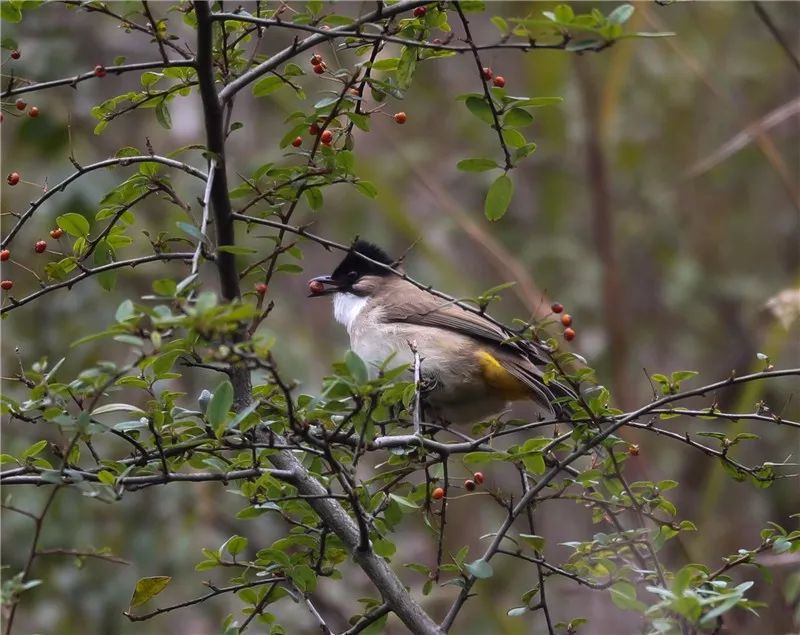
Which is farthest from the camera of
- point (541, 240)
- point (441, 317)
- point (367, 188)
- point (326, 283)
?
point (541, 240)

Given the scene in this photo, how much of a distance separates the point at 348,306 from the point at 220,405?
5.99 feet

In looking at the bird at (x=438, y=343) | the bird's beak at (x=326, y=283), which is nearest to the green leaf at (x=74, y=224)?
the bird at (x=438, y=343)

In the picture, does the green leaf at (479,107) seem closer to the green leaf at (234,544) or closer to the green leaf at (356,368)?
the green leaf at (356,368)

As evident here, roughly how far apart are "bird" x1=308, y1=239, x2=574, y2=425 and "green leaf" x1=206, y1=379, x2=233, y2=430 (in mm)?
1030

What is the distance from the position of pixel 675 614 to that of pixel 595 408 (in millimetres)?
313

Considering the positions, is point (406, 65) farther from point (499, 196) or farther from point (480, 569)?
point (480, 569)

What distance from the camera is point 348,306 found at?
3.21m

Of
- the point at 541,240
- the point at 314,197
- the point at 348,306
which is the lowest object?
the point at 541,240

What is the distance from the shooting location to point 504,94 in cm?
157

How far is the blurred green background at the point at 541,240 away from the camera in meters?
3.54

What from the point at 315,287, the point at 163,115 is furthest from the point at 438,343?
the point at 163,115

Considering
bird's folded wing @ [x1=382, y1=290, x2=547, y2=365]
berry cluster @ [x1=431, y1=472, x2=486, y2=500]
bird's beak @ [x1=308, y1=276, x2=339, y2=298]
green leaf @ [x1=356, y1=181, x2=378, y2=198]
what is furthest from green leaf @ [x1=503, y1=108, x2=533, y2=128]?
bird's beak @ [x1=308, y1=276, x2=339, y2=298]

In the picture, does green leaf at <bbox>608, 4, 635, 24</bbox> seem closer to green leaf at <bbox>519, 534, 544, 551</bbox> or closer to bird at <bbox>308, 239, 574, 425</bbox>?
green leaf at <bbox>519, 534, 544, 551</bbox>

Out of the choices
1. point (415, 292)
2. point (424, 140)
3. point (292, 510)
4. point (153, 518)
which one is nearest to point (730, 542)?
point (415, 292)
